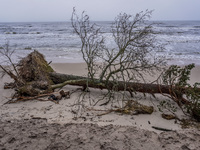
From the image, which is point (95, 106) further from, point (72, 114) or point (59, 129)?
point (59, 129)

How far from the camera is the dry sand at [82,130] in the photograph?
106 inches

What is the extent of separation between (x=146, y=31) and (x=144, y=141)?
8.22 feet

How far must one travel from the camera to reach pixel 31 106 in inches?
171

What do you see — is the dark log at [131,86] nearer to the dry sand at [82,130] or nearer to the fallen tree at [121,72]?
the fallen tree at [121,72]

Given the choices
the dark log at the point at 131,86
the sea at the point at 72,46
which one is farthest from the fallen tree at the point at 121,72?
the sea at the point at 72,46

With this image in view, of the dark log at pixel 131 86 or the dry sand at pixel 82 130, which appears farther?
the dark log at pixel 131 86

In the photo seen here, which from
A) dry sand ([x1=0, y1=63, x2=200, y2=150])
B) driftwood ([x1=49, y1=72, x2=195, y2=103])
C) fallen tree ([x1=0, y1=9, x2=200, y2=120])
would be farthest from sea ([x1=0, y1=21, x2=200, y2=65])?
dry sand ([x1=0, y1=63, x2=200, y2=150])

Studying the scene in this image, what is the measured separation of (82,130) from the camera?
3.13 meters

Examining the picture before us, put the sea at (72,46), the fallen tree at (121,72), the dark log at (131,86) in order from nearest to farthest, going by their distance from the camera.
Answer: the fallen tree at (121,72) < the dark log at (131,86) < the sea at (72,46)

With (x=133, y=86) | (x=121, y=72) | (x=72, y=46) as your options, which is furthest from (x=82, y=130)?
(x=72, y=46)

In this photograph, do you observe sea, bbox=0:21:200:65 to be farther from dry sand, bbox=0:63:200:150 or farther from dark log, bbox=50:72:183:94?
dry sand, bbox=0:63:200:150

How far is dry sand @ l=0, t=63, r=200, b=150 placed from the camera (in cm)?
270

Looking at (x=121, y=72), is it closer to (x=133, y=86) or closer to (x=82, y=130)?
(x=133, y=86)

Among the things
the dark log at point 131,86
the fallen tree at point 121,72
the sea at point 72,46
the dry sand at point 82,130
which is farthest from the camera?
the sea at point 72,46
